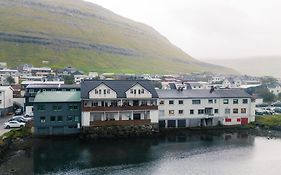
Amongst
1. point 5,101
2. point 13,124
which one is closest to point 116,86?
point 13,124

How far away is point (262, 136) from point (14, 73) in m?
104

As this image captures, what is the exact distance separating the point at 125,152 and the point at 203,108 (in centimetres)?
2322

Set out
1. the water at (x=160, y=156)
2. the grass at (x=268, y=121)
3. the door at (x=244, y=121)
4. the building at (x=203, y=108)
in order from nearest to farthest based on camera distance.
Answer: the water at (x=160, y=156)
the building at (x=203, y=108)
the grass at (x=268, y=121)
the door at (x=244, y=121)

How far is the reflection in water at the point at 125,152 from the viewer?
37.7 m

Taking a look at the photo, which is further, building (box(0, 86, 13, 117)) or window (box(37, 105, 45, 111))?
building (box(0, 86, 13, 117))

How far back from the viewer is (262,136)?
183ft

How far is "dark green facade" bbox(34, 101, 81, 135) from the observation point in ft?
171

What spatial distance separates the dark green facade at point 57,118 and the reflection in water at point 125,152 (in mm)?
3431

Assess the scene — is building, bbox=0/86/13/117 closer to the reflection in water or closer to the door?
the reflection in water

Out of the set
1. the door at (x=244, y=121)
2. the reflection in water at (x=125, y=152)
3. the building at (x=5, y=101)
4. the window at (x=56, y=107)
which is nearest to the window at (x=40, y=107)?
the window at (x=56, y=107)

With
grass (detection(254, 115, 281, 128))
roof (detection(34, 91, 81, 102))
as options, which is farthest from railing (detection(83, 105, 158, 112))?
grass (detection(254, 115, 281, 128))

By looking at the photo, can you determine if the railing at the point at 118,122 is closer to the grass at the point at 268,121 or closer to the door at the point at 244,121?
the door at the point at 244,121

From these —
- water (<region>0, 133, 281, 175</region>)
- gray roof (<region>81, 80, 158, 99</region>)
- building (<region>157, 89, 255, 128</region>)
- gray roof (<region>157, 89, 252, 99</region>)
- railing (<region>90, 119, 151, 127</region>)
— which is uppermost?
gray roof (<region>81, 80, 158, 99</region>)

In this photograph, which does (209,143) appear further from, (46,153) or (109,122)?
(46,153)
